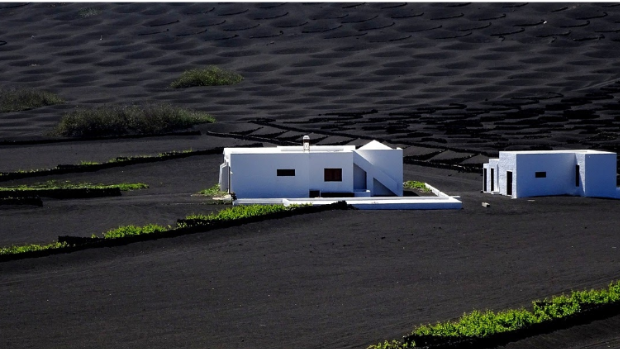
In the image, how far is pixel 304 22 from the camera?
417 ft

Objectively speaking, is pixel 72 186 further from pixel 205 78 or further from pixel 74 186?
pixel 205 78

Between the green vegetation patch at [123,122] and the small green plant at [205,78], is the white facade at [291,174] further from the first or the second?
the small green plant at [205,78]

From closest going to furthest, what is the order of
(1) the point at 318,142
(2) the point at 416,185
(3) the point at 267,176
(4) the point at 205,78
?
1. (3) the point at 267,176
2. (2) the point at 416,185
3. (1) the point at 318,142
4. (4) the point at 205,78

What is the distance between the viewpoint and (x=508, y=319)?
70.7ft

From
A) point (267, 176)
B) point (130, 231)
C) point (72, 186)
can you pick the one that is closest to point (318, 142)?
point (267, 176)

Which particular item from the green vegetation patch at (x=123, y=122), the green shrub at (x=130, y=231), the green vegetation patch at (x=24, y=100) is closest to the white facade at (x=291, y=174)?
the green shrub at (x=130, y=231)

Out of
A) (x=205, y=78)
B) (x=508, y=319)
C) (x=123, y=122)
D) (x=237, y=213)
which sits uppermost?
(x=205, y=78)

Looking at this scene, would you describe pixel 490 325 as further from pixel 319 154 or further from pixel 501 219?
pixel 319 154

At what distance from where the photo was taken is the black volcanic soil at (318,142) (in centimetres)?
2430

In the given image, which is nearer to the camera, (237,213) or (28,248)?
(28,248)

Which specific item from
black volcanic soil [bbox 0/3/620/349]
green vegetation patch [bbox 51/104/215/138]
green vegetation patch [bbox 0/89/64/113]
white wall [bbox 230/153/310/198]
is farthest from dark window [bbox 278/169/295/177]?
green vegetation patch [bbox 0/89/64/113]

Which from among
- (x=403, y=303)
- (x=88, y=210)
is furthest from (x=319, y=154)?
(x=403, y=303)

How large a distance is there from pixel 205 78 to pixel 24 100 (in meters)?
19.4

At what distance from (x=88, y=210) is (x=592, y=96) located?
5737cm
